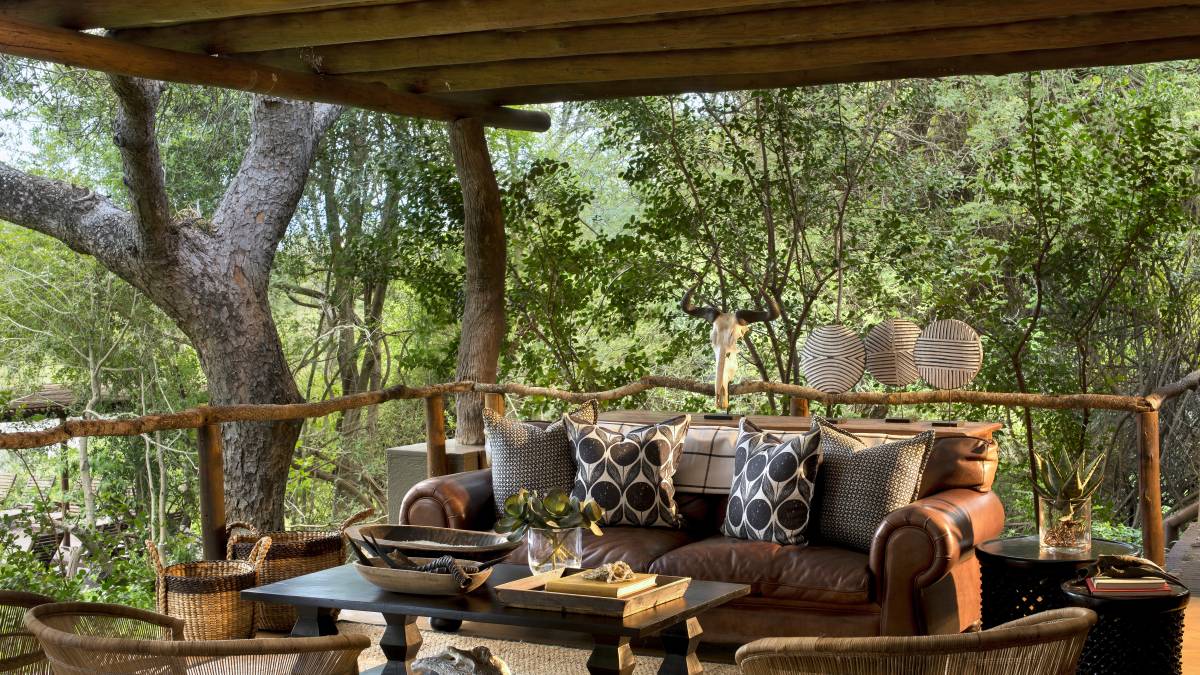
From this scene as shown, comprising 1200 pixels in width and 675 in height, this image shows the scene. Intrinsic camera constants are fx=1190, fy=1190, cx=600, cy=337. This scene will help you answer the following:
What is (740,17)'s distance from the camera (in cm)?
453

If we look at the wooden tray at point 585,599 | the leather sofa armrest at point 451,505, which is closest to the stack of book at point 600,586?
the wooden tray at point 585,599

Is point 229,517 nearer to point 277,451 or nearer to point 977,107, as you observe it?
point 277,451

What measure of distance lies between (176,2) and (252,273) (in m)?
4.39

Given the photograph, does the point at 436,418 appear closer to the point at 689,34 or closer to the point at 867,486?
the point at 689,34

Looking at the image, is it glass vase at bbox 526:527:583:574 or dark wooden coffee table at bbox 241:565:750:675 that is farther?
glass vase at bbox 526:527:583:574

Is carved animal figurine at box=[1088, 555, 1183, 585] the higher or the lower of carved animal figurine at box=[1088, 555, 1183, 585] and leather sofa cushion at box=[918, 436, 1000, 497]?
the lower

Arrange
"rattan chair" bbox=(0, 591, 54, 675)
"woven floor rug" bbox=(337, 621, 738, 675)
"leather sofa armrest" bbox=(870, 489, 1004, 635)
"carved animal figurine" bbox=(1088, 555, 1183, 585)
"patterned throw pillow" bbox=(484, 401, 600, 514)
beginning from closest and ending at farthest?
"rattan chair" bbox=(0, 591, 54, 675) → "carved animal figurine" bbox=(1088, 555, 1183, 585) → "leather sofa armrest" bbox=(870, 489, 1004, 635) → "woven floor rug" bbox=(337, 621, 738, 675) → "patterned throw pillow" bbox=(484, 401, 600, 514)

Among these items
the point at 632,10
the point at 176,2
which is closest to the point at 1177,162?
the point at 632,10

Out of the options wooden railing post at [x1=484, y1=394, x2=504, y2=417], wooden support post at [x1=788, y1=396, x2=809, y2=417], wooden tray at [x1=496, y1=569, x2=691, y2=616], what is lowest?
wooden tray at [x1=496, y1=569, x2=691, y2=616]

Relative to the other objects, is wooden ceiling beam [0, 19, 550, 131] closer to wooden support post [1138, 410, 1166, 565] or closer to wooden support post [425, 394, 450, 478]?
wooden support post [425, 394, 450, 478]

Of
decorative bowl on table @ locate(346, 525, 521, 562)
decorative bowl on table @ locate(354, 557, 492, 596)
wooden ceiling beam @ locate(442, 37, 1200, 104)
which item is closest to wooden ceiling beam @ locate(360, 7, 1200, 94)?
wooden ceiling beam @ locate(442, 37, 1200, 104)

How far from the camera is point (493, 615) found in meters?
3.19

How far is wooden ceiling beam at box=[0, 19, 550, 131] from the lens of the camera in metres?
4.16

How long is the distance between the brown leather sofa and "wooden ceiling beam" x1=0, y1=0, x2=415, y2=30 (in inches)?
74.7
